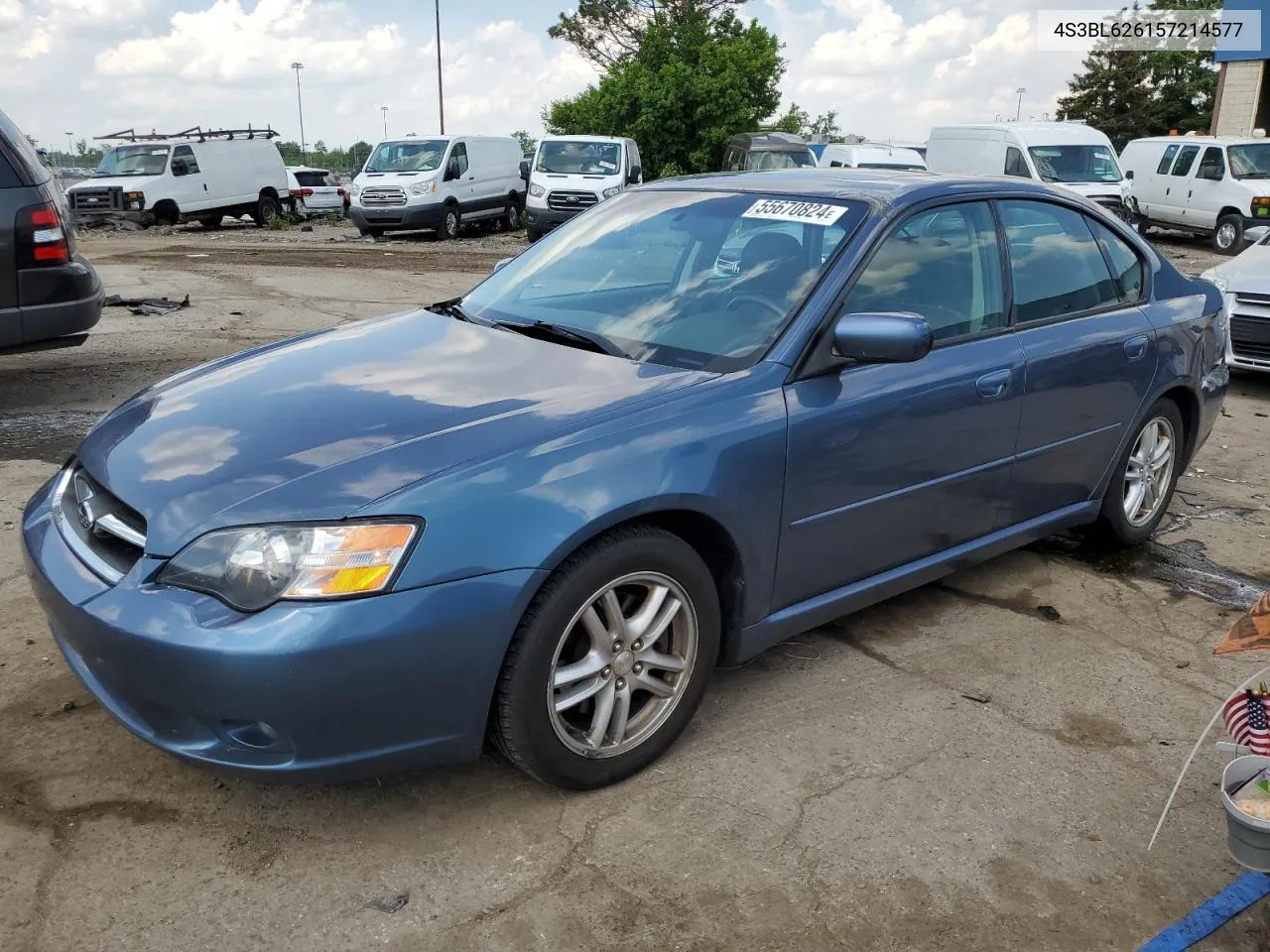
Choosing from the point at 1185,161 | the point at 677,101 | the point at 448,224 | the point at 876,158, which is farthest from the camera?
the point at 677,101

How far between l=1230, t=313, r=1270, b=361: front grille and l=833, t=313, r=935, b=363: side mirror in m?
6.19

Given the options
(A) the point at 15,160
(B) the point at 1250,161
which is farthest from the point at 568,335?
(B) the point at 1250,161

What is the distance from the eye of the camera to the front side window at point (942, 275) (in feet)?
11.4

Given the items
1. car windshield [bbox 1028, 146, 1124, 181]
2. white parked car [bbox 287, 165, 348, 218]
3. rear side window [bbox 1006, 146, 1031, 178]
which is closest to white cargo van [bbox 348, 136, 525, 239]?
white parked car [bbox 287, 165, 348, 218]

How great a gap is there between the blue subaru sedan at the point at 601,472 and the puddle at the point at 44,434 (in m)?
2.80

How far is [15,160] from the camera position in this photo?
609 cm

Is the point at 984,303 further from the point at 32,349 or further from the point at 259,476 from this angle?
the point at 32,349

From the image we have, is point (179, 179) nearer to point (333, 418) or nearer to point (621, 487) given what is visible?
point (333, 418)

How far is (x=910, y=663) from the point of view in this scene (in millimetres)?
3703

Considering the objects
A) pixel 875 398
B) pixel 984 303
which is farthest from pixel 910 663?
pixel 984 303

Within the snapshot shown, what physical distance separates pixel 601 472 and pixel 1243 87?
33.7m

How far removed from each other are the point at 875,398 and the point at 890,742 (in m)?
1.01

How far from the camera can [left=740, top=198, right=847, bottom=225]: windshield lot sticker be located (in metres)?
3.54

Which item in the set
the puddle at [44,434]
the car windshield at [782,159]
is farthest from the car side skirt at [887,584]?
the car windshield at [782,159]
